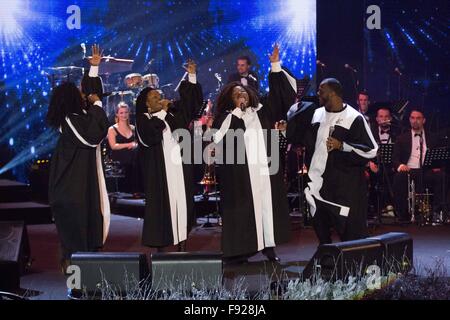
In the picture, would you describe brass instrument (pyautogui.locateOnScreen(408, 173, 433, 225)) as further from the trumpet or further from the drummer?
the drummer

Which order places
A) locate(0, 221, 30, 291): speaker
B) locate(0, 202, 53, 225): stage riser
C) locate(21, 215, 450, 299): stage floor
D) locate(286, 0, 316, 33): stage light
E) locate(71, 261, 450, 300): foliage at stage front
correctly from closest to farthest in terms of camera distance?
1. locate(71, 261, 450, 300): foliage at stage front
2. locate(0, 221, 30, 291): speaker
3. locate(21, 215, 450, 299): stage floor
4. locate(0, 202, 53, 225): stage riser
5. locate(286, 0, 316, 33): stage light

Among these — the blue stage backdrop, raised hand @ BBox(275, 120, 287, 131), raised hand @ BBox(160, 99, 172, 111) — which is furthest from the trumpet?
raised hand @ BBox(160, 99, 172, 111)

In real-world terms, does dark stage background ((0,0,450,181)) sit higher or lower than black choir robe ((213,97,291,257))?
higher

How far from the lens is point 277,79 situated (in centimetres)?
897

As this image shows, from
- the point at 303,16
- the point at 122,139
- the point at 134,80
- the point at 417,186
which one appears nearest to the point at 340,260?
the point at 417,186

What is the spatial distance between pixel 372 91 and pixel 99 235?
7.82m

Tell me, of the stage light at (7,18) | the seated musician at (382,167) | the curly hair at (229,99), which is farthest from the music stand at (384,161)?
the stage light at (7,18)

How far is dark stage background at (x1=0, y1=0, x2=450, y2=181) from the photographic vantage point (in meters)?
15.0

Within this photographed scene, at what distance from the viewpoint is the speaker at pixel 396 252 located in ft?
23.8

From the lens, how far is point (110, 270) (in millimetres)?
6855

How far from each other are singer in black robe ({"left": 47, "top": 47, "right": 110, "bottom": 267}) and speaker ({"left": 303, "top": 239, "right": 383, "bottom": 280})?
2.78 meters

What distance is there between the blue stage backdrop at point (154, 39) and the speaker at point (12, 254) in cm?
663

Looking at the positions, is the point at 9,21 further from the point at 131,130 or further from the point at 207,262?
the point at 207,262
